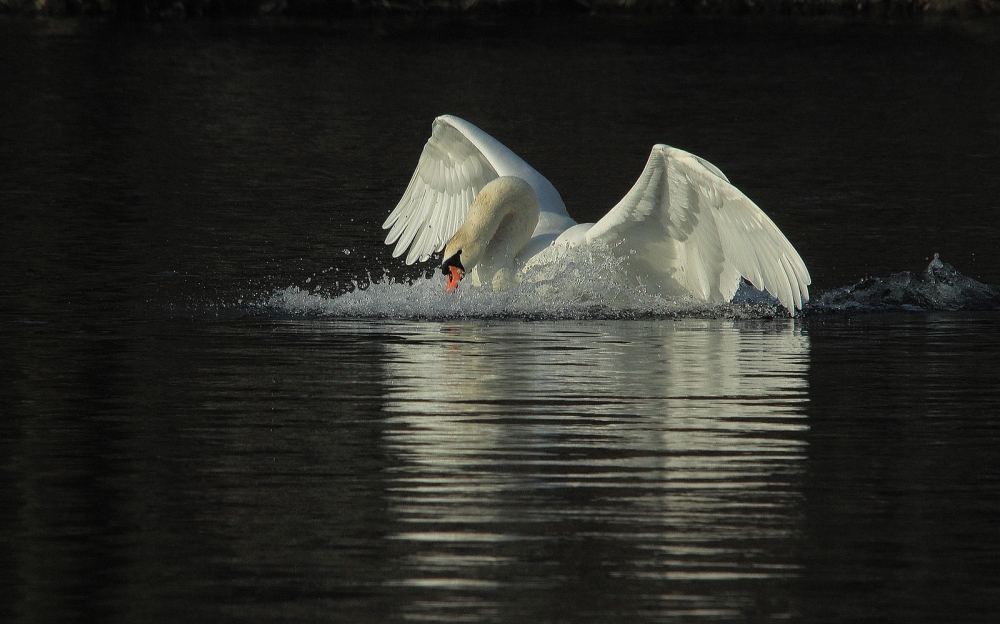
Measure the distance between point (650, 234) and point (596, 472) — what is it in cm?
495

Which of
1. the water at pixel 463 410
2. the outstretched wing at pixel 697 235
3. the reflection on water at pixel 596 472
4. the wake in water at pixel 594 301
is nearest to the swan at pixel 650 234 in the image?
the outstretched wing at pixel 697 235

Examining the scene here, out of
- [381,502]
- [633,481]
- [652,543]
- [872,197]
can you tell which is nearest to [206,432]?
[381,502]

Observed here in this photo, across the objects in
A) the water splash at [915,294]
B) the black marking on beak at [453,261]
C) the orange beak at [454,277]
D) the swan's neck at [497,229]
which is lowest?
the water splash at [915,294]

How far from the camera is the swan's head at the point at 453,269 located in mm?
12102

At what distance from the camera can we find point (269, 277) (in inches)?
523

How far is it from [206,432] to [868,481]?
287cm

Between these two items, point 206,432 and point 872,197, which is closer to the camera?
point 206,432

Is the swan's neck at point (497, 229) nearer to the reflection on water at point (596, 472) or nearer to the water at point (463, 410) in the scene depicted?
the water at point (463, 410)

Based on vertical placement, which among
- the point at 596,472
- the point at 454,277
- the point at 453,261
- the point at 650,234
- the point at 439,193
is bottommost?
the point at 596,472

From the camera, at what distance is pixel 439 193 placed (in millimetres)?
14500

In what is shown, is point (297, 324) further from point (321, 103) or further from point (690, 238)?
point (321, 103)

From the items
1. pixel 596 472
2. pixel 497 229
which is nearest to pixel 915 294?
pixel 497 229

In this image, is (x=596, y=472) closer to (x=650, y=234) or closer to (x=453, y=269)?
(x=650, y=234)

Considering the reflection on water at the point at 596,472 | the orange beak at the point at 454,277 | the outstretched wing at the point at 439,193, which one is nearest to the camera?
the reflection on water at the point at 596,472
